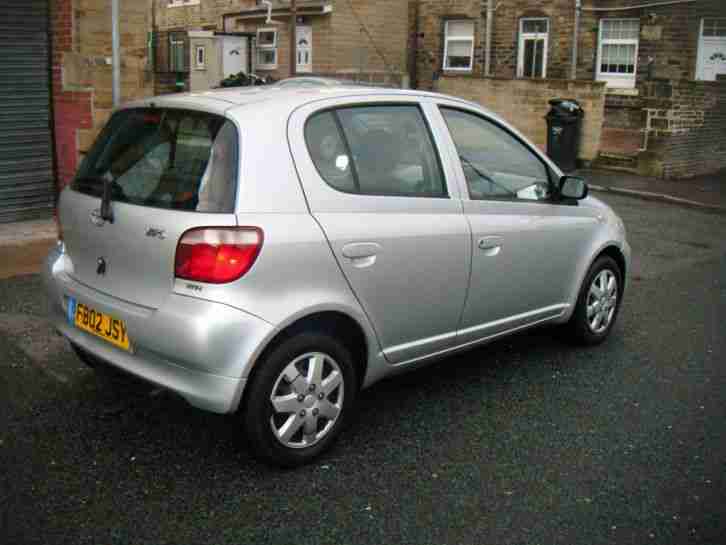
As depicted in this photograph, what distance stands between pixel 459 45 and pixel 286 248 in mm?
26421

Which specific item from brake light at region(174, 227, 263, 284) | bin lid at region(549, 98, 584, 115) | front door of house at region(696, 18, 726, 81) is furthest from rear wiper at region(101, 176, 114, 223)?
front door of house at region(696, 18, 726, 81)

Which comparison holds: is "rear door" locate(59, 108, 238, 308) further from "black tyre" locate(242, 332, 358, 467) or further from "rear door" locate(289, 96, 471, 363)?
"black tyre" locate(242, 332, 358, 467)

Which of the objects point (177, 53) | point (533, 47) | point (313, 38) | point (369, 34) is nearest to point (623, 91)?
point (533, 47)

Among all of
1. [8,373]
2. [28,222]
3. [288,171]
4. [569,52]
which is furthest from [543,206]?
[569,52]

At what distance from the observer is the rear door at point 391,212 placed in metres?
4.26

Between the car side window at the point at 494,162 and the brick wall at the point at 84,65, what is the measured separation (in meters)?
5.82

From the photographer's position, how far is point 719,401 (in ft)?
17.4

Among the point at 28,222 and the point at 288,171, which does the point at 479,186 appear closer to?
the point at 288,171

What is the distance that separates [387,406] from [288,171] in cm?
167

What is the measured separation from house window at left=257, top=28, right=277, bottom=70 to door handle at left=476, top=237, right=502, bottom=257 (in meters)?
27.4

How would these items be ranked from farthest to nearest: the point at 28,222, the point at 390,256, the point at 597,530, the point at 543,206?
1. the point at 28,222
2. the point at 543,206
3. the point at 390,256
4. the point at 597,530

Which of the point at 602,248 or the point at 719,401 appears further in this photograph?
the point at 602,248

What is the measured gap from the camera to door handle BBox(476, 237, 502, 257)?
4985mm

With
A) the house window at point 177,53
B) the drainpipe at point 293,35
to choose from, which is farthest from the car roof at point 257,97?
the house window at point 177,53
